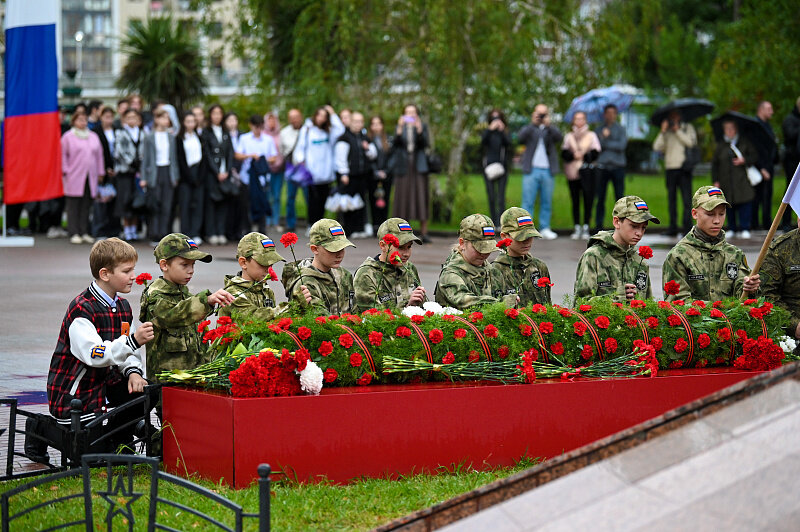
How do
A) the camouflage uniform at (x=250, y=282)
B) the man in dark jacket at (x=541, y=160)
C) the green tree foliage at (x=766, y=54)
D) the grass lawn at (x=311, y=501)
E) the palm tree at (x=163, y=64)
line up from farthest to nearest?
the palm tree at (x=163, y=64) < the green tree foliage at (x=766, y=54) < the man in dark jacket at (x=541, y=160) < the camouflage uniform at (x=250, y=282) < the grass lawn at (x=311, y=501)

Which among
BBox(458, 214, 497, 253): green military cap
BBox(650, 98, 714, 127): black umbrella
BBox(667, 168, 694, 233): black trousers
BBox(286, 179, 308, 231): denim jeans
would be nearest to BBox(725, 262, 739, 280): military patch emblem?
BBox(458, 214, 497, 253): green military cap

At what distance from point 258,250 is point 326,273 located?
0.67 meters

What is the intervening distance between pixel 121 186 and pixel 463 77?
26.0ft

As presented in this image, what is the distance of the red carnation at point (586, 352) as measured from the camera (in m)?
7.54

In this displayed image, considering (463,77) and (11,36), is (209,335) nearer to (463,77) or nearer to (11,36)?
(11,36)

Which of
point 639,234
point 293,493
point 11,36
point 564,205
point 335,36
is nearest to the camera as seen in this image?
point 293,493

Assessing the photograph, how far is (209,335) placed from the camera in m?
7.13

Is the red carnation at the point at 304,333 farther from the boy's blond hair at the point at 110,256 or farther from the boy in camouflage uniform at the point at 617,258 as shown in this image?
the boy in camouflage uniform at the point at 617,258

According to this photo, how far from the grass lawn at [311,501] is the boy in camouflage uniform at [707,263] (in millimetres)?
3086

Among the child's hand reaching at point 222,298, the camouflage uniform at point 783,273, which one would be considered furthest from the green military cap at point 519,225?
the child's hand reaching at point 222,298

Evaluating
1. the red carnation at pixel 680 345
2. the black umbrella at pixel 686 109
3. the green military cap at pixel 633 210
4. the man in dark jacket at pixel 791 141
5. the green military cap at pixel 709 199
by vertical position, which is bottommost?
the red carnation at pixel 680 345

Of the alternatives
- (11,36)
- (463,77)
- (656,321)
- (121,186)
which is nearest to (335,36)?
(463,77)

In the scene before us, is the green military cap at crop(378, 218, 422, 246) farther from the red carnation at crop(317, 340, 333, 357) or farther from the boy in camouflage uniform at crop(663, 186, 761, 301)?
the red carnation at crop(317, 340, 333, 357)

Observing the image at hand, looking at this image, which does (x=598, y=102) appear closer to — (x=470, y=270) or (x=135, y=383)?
(x=470, y=270)
